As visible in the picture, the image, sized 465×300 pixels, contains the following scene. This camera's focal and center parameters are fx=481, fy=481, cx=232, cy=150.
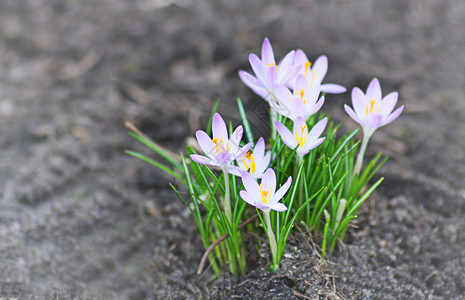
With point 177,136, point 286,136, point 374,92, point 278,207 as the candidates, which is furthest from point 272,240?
point 177,136

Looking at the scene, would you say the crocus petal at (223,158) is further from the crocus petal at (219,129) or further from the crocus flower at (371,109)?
the crocus flower at (371,109)

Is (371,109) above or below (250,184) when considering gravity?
above

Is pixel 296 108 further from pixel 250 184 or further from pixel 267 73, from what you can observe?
pixel 250 184

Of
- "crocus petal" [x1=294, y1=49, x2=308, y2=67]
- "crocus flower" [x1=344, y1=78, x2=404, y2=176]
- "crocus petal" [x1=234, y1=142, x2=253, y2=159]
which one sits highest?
"crocus petal" [x1=294, y1=49, x2=308, y2=67]

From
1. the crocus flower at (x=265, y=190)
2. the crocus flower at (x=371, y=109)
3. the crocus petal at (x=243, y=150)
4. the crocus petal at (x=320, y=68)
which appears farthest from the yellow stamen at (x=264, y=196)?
the crocus petal at (x=320, y=68)

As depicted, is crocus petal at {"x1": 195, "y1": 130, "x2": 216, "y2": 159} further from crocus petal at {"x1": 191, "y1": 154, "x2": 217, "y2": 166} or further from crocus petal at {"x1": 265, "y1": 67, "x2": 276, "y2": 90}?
crocus petal at {"x1": 265, "y1": 67, "x2": 276, "y2": 90}

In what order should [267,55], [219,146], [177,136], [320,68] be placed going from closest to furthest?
[219,146] < [267,55] < [320,68] < [177,136]

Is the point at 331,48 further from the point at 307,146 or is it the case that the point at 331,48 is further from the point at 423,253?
the point at 307,146

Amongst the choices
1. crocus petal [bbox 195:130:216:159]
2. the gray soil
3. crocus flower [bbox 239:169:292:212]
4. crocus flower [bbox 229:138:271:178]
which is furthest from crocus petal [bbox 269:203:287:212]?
the gray soil
